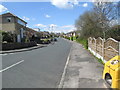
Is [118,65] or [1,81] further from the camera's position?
[1,81]

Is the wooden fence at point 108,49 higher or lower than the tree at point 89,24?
lower

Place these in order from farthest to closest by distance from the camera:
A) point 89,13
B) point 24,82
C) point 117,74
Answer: point 89,13 < point 24,82 < point 117,74

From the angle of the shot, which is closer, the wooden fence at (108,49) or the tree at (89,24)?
the wooden fence at (108,49)

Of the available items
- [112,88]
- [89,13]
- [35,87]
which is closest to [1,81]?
[35,87]

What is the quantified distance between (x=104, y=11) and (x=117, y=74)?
27.0 metres

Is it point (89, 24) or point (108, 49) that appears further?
point (89, 24)

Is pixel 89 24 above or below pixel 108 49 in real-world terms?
above

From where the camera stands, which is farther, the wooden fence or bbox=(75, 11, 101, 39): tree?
bbox=(75, 11, 101, 39): tree

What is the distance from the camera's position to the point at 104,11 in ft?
91.7

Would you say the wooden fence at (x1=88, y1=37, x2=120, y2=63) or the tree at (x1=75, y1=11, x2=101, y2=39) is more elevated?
the tree at (x1=75, y1=11, x2=101, y2=39)

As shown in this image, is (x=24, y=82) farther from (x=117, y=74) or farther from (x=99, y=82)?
(x=117, y=74)

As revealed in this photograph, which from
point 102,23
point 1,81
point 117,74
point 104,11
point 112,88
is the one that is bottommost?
point 1,81

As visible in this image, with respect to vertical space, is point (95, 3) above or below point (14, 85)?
above

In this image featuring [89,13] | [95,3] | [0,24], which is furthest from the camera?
[0,24]
